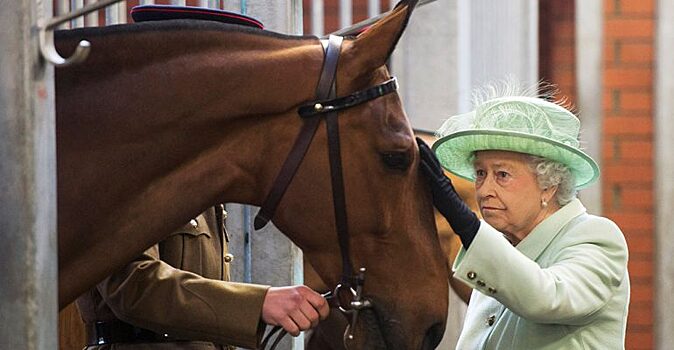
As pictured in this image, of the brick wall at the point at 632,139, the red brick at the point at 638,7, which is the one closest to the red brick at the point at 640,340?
the brick wall at the point at 632,139

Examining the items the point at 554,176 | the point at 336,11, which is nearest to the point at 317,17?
the point at 336,11

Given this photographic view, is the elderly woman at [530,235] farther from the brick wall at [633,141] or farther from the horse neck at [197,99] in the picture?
the brick wall at [633,141]

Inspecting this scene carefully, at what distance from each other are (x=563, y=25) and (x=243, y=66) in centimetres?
425

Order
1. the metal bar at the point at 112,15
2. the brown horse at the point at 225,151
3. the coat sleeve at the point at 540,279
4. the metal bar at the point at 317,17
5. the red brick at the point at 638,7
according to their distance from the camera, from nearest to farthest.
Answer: the brown horse at the point at 225,151 < the coat sleeve at the point at 540,279 < the metal bar at the point at 112,15 < the metal bar at the point at 317,17 < the red brick at the point at 638,7

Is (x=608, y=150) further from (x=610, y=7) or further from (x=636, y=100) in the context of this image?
(x=610, y=7)

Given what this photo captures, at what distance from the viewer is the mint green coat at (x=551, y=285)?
2.61m

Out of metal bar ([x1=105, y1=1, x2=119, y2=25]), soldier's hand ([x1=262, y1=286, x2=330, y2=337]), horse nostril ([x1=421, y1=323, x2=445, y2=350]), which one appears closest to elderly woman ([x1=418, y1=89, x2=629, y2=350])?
horse nostril ([x1=421, y1=323, x2=445, y2=350])

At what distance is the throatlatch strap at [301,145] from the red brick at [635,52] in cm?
412

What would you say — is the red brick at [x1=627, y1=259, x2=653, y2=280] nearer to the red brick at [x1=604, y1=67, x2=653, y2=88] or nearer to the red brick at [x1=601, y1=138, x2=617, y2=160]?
the red brick at [x1=601, y1=138, x2=617, y2=160]

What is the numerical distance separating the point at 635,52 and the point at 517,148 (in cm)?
383

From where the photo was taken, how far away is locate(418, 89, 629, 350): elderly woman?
261cm

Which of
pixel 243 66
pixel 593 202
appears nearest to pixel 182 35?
pixel 243 66

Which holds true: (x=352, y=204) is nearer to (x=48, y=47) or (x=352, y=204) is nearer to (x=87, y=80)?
(x=87, y=80)

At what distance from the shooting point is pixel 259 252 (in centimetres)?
320
